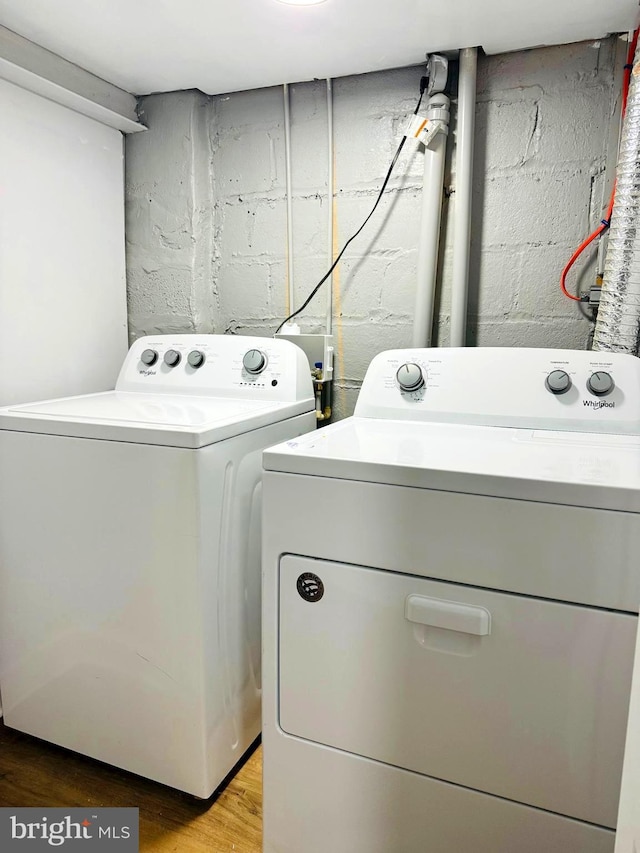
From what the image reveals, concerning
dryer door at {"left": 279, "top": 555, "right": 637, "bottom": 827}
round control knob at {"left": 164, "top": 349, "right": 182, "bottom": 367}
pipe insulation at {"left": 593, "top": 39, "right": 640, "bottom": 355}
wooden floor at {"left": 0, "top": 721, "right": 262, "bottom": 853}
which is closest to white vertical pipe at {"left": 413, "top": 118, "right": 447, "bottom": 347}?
pipe insulation at {"left": 593, "top": 39, "right": 640, "bottom": 355}

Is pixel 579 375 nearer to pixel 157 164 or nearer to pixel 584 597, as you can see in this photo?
pixel 584 597

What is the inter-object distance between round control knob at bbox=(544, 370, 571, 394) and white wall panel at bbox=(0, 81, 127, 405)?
4.42 ft

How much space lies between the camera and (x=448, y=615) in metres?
0.94

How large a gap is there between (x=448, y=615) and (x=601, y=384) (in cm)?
65

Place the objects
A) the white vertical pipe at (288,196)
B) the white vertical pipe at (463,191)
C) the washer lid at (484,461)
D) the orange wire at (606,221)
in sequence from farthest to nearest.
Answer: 1. the white vertical pipe at (288,196)
2. the white vertical pipe at (463,191)
3. the orange wire at (606,221)
4. the washer lid at (484,461)

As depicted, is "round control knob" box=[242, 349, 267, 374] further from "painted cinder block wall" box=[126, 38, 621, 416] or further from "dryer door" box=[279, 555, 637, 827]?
"dryer door" box=[279, 555, 637, 827]

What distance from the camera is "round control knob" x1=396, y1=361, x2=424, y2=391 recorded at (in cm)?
141

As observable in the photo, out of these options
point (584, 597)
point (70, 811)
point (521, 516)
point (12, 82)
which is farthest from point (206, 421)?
point (12, 82)

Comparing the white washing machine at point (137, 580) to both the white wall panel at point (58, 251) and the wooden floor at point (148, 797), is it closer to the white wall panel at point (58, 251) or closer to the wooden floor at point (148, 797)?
the wooden floor at point (148, 797)

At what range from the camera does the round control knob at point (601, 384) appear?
1.27 meters

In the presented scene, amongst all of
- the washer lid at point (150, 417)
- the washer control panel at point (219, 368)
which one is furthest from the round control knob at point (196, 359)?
the washer lid at point (150, 417)

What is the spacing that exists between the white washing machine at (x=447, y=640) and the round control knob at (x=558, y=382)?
0.45 ft

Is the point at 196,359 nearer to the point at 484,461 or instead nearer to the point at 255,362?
the point at 255,362

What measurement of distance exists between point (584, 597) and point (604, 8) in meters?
1.29
